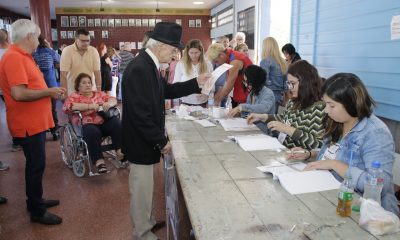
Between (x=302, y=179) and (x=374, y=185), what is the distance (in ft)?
1.07

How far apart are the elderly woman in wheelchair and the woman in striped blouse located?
206cm

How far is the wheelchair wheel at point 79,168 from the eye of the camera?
3.58 m

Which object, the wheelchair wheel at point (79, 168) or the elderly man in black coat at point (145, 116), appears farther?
the wheelchair wheel at point (79, 168)

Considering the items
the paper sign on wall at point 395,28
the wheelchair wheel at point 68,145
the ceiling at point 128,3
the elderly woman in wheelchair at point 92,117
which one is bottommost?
the wheelchair wheel at point 68,145

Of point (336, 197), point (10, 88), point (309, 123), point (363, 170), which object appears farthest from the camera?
point (10, 88)

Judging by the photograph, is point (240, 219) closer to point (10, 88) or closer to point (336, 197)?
point (336, 197)

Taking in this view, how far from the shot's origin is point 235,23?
871 centimetres

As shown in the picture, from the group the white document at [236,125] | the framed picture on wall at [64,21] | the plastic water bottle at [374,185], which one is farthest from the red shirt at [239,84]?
the framed picture on wall at [64,21]

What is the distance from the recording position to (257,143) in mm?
2207

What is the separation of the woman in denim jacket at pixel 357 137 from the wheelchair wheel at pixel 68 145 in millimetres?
2782

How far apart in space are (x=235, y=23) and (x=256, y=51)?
2.15m

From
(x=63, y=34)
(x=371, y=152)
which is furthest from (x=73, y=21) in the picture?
(x=371, y=152)

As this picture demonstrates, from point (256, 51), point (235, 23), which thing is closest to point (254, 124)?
point (256, 51)

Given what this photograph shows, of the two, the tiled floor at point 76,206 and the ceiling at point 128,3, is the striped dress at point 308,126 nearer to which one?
the tiled floor at point 76,206
